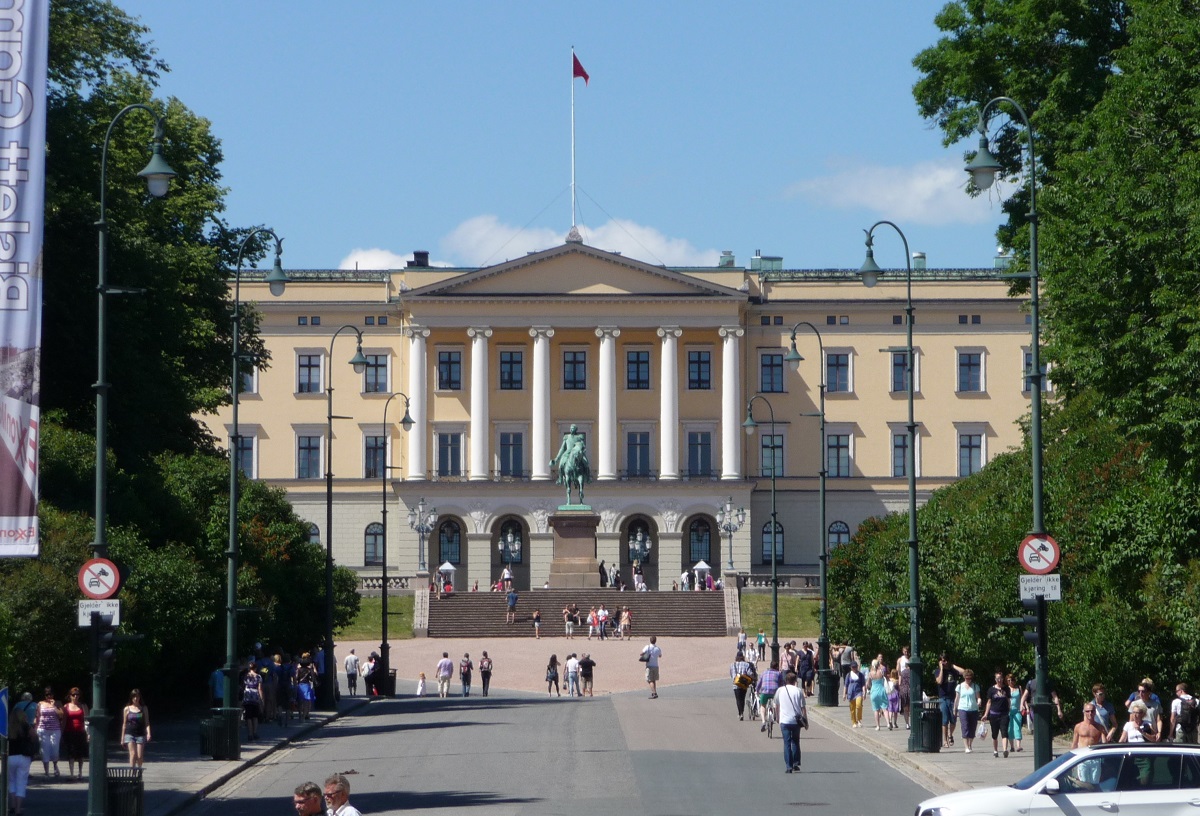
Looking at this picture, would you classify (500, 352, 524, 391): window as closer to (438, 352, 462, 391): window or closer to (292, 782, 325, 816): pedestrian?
(438, 352, 462, 391): window

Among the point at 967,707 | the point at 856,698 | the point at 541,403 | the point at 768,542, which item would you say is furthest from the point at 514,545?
the point at 967,707

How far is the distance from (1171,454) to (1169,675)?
5856mm

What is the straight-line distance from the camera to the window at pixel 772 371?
10656cm

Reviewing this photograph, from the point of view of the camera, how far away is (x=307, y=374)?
106625 millimetres

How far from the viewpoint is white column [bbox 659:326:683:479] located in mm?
103375

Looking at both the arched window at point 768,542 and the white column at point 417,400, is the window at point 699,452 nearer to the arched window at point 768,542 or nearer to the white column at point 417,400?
the arched window at point 768,542

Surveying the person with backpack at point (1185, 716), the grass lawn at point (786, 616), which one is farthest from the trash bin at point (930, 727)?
the grass lawn at point (786, 616)

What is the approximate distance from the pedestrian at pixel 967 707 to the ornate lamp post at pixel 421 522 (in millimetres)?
68342

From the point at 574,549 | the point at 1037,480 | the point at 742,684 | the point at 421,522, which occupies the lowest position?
the point at 742,684

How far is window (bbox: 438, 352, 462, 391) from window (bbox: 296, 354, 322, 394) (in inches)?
276

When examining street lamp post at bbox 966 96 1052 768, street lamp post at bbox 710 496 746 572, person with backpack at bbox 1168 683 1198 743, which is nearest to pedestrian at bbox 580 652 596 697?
person with backpack at bbox 1168 683 1198 743

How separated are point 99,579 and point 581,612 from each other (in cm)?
5979

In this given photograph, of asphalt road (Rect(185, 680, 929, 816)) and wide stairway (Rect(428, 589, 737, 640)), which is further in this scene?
wide stairway (Rect(428, 589, 737, 640))

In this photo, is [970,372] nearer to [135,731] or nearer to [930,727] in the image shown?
[930,727]
